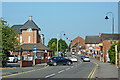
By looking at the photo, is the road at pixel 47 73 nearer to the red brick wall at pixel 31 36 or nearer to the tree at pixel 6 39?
the tree at pixel 6 39

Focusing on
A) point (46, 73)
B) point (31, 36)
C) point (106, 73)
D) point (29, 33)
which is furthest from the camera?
point (29, 33)

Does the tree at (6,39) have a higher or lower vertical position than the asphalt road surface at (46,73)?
higher

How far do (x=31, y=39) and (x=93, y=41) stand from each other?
7032 centimetres

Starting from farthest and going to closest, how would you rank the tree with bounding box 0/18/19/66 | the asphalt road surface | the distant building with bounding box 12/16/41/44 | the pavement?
the distant building with bounding box 12/16/41/44, the tree with bounding box 0/18/19/66, the asphalt road surface, the pavement

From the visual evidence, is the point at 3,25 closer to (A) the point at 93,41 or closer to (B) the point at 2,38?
(B) the point at 2,38

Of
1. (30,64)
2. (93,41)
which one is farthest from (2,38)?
(93,41)

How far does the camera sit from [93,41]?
148375 mm

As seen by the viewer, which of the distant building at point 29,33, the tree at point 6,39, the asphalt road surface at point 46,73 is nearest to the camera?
the asphalt road surface at point 46,73

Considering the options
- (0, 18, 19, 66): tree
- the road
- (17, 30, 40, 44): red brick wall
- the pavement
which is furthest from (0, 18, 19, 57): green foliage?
(17, 30, 40, 44): red brick wall

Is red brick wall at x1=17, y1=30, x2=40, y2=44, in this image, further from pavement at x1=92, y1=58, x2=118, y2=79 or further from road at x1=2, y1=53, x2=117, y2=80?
road at x1=2, y1=53, x2=117, y2=80

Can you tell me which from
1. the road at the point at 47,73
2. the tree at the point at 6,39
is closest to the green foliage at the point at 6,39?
the tree at the point at 6,39

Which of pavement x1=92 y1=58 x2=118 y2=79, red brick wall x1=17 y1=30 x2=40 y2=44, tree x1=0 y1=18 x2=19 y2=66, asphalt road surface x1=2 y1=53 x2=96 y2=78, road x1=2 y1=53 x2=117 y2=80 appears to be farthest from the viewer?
red brick wall x1=17 y1=30 x2=40 y2=44

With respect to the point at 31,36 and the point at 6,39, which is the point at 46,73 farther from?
the point at 31,36

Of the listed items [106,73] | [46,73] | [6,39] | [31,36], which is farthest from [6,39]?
[31,36]
